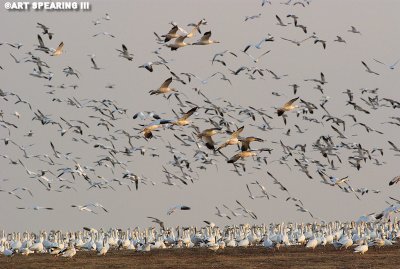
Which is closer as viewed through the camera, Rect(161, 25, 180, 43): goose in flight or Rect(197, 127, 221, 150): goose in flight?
Rect(197, 127, 221, 150): goose in flight

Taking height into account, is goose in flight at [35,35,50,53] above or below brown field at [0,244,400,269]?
above

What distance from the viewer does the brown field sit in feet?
176

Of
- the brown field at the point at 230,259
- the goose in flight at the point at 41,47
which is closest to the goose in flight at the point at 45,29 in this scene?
the goose in flight at the point at 41,47

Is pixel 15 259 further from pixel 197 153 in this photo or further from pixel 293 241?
pixel 293 241

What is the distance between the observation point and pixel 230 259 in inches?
2336

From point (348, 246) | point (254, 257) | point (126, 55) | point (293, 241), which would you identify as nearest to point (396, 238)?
point (293, 241)

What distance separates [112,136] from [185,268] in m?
8.97

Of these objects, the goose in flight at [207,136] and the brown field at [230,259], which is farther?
the brown field at [230,259]

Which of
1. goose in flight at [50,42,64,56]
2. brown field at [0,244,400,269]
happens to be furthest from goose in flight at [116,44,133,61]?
brown field at [0,244,400,269]

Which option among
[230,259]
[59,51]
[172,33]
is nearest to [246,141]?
[172,33]

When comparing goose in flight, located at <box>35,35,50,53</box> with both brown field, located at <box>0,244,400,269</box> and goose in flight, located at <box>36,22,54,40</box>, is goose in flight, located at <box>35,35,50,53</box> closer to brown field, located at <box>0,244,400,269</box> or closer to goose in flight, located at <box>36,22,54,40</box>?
goose in flight, located at <box>36,22,54,40</box>

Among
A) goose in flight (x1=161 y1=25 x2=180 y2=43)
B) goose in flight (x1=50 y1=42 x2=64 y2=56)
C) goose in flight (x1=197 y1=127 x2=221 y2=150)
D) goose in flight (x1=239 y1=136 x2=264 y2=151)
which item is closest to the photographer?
goose in flight (x1=197 y1=127 x2=221 y2=150)

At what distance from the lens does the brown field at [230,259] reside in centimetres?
5353

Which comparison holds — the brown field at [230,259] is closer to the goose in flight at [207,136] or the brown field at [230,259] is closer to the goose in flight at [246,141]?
the goose in flight at [246,141]
